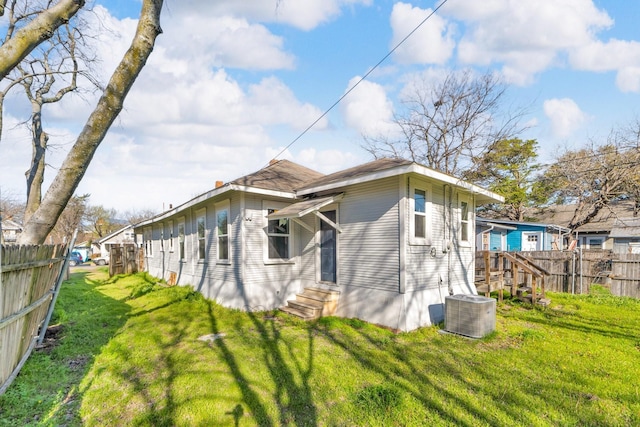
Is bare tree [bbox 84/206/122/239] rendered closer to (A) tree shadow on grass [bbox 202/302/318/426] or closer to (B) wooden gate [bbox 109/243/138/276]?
(B) wooden gate [bbox 109/243/138/276]

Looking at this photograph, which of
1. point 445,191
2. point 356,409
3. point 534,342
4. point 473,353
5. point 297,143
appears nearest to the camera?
point 356,409

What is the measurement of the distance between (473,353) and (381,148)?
61.6ft

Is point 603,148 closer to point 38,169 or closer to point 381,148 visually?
point 381,148

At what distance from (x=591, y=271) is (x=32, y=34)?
14436 millimetres

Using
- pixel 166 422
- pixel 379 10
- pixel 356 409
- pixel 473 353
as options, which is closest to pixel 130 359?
pixel 166 422

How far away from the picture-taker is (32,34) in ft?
10.2

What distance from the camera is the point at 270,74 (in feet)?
36.8

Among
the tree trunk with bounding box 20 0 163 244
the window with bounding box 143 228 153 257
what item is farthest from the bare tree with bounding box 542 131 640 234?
the window with bounding box 143 228 153 257

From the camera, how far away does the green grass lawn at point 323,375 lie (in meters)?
3.43

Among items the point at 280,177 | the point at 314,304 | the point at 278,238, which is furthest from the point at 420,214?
the point at 280,177

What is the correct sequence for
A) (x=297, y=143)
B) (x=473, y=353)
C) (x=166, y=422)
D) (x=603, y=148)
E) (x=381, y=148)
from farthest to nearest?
(x=381, y=148)
(x=603, y=148)
(x=297, y=143)
(x=473, y=353)
(x=166, y=422)

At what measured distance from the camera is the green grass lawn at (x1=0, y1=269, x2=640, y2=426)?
3.43 meters

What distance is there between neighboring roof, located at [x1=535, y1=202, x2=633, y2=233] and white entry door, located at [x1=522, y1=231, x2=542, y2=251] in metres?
4.37

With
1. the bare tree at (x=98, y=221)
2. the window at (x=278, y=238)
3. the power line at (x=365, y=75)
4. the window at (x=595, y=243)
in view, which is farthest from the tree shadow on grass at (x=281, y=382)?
the bare tree at (x=98, y=221)
